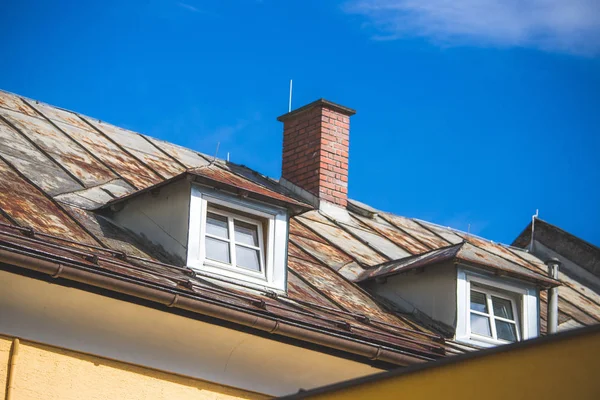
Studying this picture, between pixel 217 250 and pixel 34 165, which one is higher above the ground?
pixel 34 165

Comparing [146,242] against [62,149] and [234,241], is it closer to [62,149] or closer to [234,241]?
[234,241]

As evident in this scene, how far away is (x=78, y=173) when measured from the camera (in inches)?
564

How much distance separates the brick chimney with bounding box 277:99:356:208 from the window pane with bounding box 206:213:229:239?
600 cm

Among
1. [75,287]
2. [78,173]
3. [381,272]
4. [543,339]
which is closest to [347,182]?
[381,272]

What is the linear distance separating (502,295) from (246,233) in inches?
151

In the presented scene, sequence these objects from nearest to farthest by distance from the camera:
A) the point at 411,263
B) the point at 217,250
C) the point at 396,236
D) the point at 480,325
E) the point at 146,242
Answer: the point at 146,242 → the point at 217,250 → the point at 480,325 → the point at 411,263 → the point at 396,236

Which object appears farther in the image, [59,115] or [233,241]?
[59,115]

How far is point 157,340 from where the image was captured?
11234 millimetres

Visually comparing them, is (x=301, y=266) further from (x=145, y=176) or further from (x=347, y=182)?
(x=347, y=182)

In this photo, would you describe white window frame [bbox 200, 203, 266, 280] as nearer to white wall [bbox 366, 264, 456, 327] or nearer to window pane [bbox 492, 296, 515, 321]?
white wall [bbox 366, 264, 456, 327]

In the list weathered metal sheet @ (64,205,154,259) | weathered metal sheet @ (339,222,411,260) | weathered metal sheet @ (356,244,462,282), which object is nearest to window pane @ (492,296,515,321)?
weathered metal sheet @ (356,244,462,282)

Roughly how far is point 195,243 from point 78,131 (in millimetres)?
4353

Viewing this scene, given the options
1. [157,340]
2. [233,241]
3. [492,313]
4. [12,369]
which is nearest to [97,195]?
[233,241]

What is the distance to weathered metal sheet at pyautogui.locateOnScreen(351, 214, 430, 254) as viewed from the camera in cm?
1875
